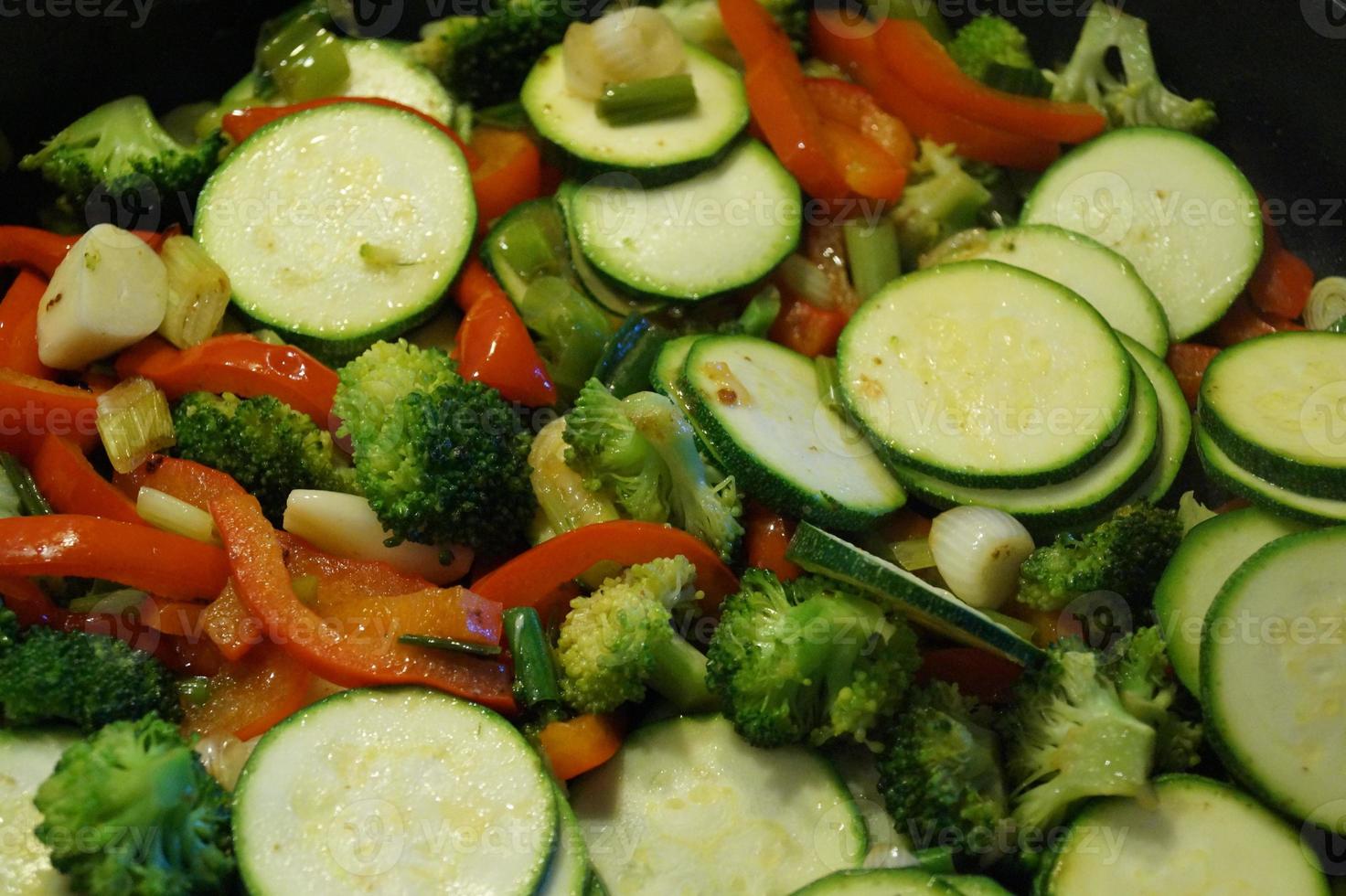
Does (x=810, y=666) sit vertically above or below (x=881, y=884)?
above

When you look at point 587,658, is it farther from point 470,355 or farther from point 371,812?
point 470,355

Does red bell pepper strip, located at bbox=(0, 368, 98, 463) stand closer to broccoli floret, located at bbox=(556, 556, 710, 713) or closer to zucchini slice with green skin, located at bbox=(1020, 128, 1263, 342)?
broccoli floret, located at bbox=(556, 556, 710, 713)

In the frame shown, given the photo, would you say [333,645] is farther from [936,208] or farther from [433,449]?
[936,208]

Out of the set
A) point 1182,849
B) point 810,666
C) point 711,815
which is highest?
point 810,666

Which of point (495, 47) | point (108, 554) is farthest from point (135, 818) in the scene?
point (495, 47)

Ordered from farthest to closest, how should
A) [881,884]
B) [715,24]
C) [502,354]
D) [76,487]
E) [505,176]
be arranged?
1. [715,24]
2. [505,176]
3. [502,354]
4. [76,487]
5. [881,884]

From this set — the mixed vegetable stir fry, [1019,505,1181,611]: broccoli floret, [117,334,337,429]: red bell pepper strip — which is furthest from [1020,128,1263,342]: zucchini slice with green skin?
[117,334,337,429]: red bell pepper strip

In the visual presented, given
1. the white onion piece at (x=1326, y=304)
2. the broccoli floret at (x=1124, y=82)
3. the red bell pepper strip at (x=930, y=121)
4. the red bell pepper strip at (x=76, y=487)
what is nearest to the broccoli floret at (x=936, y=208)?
the red bell pepper strip at (x=930, y=121)

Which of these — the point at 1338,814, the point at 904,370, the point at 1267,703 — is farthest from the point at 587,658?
the point at 1338,814
